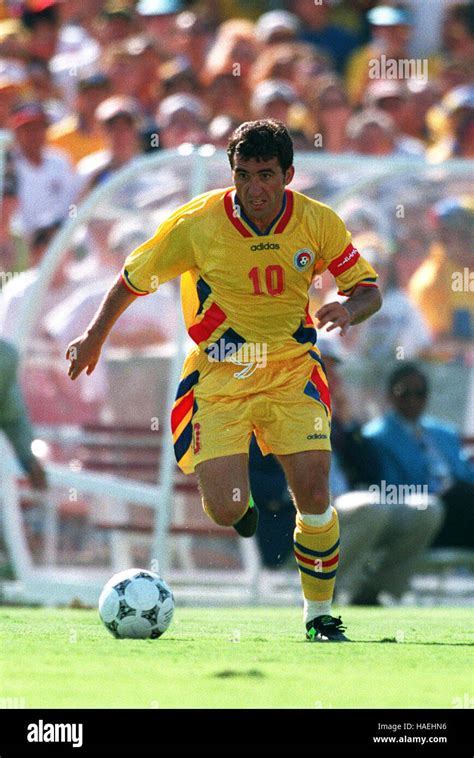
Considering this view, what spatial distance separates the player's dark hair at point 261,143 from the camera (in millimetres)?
8352

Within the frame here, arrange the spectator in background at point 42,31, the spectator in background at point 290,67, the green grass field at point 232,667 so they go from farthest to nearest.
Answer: the spectator in background at point 290,67
the spectator in background at point 42,31
the green grass field at point 232,667

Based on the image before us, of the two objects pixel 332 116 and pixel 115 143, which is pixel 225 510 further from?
pixel 332 116

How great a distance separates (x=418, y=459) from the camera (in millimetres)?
13797

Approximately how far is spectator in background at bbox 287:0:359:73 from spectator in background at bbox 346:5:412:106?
0.22 metres

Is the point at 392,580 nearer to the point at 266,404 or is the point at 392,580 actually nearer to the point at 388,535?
the point at 388,535

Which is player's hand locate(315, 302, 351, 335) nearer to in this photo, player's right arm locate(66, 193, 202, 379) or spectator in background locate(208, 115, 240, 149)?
player's right arm locate(66, 193, 202, 379)

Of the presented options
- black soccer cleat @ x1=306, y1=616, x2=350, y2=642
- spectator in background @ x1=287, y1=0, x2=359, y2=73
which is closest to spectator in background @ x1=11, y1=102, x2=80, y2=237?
spectator in background @ x1=287, y1=0, x2=359, y2=73

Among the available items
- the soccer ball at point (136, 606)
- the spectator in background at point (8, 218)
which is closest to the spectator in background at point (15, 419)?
the spectator in background at point (8, 218)

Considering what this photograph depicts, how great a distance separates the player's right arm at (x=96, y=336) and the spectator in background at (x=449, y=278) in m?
6.59

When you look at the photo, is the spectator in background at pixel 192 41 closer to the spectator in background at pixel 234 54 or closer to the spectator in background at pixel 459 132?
the spectator in background at pixel 234 54

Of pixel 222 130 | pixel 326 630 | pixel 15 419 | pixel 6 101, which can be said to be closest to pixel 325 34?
pixel 222 130

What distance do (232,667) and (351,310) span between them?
78.7 inches

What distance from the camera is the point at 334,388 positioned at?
13562mm

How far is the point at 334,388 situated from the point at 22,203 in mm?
3539
